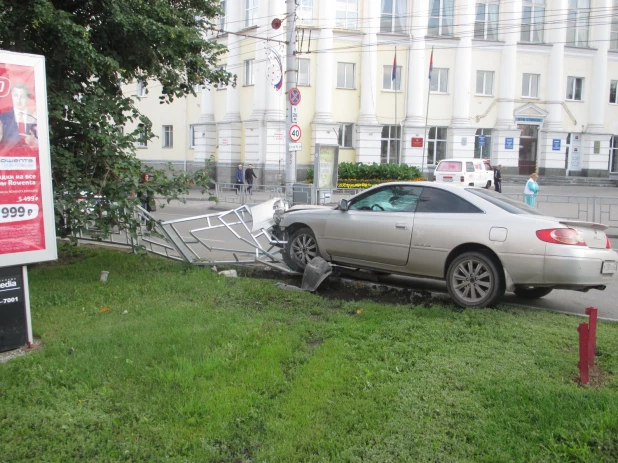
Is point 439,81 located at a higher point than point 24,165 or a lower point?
higher

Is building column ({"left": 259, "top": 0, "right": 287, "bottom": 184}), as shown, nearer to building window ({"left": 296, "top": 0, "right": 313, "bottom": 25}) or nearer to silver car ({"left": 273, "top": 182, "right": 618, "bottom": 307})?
building window ({"left": 296, "top": 0, "right": 313, "bottom": 25})

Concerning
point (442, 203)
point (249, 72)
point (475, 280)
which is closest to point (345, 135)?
point (249, 72)

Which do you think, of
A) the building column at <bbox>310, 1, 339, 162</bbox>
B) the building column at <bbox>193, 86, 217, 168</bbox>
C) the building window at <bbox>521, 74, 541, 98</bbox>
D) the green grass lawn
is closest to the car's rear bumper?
the green grass lawn

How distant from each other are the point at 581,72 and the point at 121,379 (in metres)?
42.9

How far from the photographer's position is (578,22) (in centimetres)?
4038

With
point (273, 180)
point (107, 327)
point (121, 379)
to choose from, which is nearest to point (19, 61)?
point (107, 327)

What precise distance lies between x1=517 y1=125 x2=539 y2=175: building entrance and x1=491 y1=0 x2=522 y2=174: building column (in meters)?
1.21

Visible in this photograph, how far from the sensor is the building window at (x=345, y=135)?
1435 inches

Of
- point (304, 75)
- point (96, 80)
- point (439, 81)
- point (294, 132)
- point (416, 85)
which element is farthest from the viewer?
point (439, 81)

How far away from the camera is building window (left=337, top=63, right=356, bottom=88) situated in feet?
118

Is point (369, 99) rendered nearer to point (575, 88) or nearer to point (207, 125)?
point (207, 125)

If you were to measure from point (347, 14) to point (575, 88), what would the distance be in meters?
17.3

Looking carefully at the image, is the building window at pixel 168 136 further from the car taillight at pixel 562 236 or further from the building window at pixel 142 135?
the car taillight at pixel 562 236

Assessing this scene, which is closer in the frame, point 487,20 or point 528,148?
point 487,20
